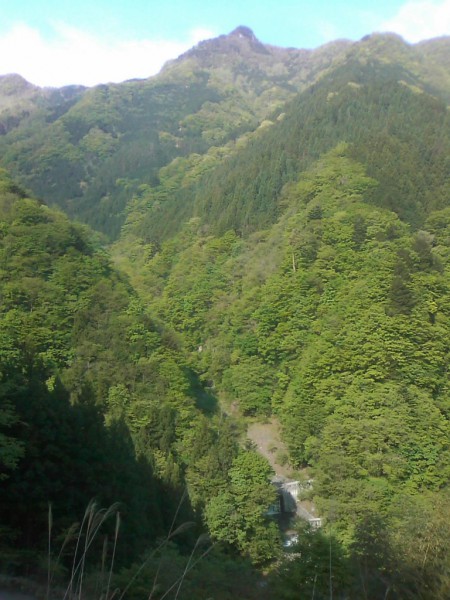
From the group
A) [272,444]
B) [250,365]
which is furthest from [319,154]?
[272,444]

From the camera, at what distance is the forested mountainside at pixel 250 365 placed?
1593 cm

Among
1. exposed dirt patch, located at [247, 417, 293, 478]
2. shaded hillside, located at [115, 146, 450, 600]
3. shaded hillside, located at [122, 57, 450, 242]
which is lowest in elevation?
exposed dirt patch, located at [247, 417, 293, 478]

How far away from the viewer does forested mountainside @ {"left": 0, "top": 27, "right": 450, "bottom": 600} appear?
15.9 meters

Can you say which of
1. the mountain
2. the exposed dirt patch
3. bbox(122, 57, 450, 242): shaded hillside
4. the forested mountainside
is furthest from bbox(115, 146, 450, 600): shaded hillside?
the mountain

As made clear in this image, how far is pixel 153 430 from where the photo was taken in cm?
3706

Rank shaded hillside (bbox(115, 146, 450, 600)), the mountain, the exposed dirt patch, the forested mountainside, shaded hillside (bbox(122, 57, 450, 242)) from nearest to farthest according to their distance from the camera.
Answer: the forested mountainside → shaded hillside (bbox(115, 146, 450, 600)) → the exposed dirt patch → shaded hillside (bbox(122, 57, 450, 242)) → the mountain

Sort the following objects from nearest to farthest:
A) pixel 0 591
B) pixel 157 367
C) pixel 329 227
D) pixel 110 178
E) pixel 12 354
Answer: pixel 0 591, pixel 12 354, pixel 157 367, pixel 329 227, pixel 110 178

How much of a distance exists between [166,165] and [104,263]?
214 feet

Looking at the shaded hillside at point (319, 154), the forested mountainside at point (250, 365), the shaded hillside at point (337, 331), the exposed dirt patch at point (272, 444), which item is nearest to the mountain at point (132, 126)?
the shaded hillside at point (319, 154)

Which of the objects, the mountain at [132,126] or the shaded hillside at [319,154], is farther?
the mountain at [132,126]

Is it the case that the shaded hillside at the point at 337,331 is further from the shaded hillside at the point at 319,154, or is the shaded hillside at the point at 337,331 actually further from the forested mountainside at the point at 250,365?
the shaded hillside at the point at 319,154

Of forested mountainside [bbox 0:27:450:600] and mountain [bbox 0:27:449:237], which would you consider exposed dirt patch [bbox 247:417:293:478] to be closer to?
forested mountainside [bbox 0:27:450:600]

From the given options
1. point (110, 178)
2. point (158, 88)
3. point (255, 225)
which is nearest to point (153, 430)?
point (255, 225)

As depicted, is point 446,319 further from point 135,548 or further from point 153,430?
point 135,548
